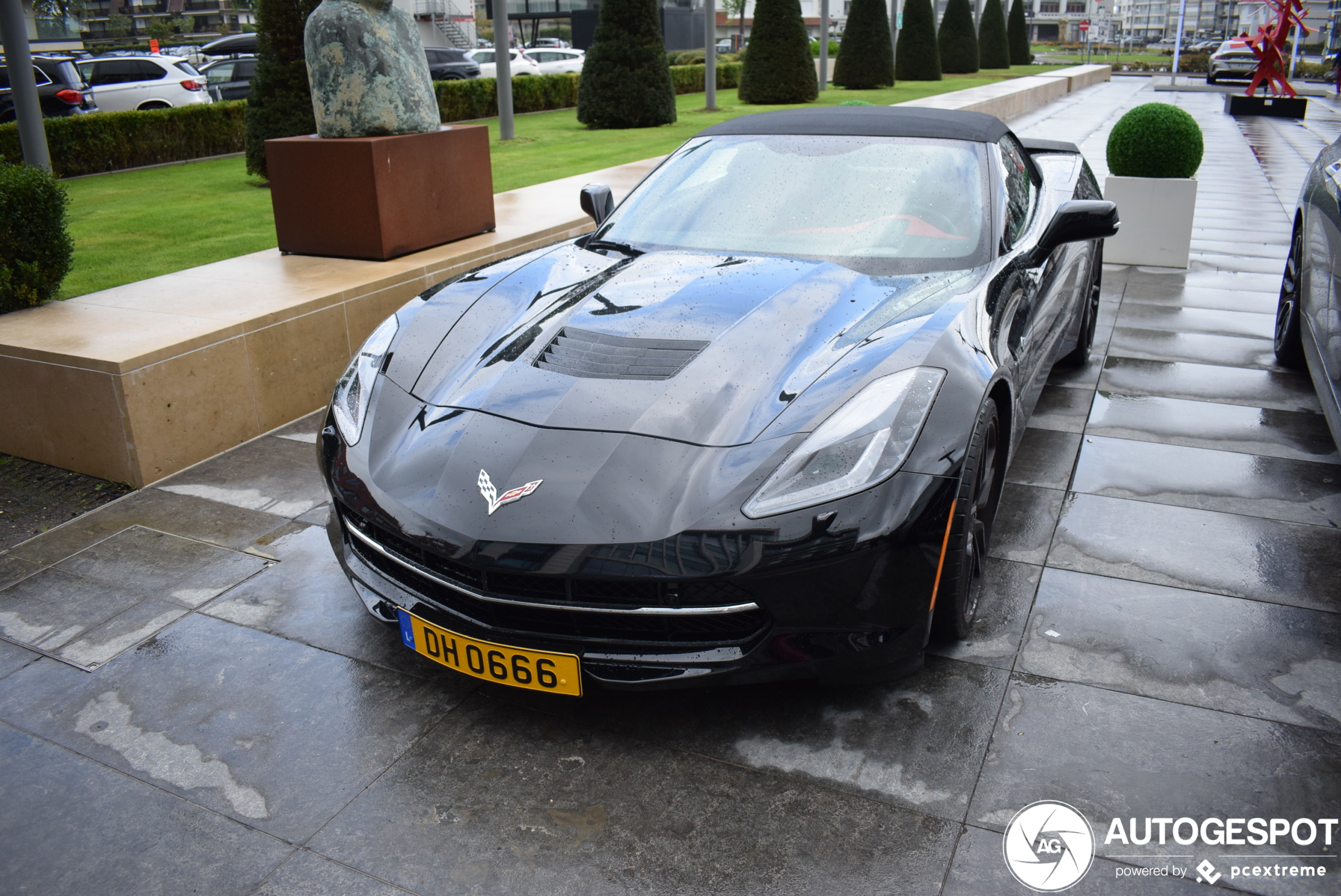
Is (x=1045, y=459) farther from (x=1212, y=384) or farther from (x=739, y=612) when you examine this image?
(x=739, y=612)

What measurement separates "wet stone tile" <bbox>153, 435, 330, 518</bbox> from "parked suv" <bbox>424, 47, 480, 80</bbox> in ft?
63.8

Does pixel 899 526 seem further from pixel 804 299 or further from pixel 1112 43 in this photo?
pixel 1112 43

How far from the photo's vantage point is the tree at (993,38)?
36719 millimetres

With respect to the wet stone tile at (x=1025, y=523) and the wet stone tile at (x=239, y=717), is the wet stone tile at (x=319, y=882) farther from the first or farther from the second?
the wet stone tile at (x=1025, y=523)

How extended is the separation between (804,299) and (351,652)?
175 cm

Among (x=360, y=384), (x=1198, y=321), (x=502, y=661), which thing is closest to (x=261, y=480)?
(x=360, y=384)

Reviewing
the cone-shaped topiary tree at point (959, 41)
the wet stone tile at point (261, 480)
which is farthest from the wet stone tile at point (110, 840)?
the cone-shaped topiary tree at point (959, 41)

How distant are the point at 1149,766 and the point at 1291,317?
389 cm

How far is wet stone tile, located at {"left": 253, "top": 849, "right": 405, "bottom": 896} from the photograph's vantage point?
216cm

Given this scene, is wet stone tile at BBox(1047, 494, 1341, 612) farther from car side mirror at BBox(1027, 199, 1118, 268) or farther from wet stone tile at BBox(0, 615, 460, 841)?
wet stone tile at BBox(0, 615, 460, 841)

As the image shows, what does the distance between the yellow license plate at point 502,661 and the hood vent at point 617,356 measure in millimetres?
774

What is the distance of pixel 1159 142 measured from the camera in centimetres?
786

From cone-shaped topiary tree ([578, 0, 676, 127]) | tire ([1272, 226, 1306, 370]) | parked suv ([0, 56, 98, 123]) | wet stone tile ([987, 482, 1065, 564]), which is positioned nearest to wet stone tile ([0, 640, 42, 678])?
wet stone tile ([987, 482, 1065, 564])

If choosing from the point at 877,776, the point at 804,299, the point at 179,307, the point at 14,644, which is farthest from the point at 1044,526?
the point at 179,307
